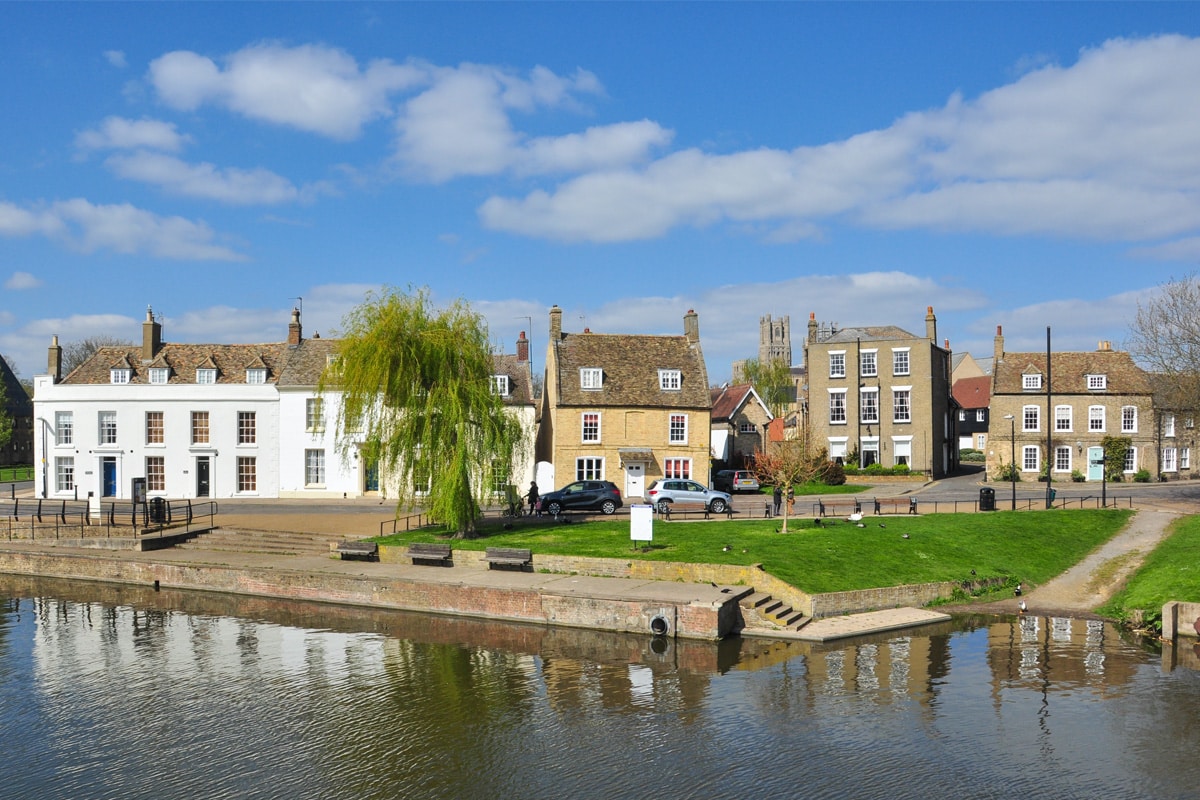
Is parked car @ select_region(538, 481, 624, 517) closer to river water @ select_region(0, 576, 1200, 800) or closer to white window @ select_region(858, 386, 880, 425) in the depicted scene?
river water @ select_region(0, 576, 1200, 800)

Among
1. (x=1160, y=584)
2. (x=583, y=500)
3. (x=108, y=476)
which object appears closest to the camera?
(x=1160, y=584)

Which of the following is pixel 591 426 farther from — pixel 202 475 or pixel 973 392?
pixel 973 392

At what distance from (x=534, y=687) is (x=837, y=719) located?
6.29 meters

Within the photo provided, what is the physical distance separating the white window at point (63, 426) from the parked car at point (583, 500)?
2768cm

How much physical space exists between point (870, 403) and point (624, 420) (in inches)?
742

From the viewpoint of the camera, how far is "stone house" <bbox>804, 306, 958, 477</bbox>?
58250 mm

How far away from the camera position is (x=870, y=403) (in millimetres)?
59250

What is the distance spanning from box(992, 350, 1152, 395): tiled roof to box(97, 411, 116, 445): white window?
5188cm

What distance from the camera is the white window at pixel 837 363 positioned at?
5991cm

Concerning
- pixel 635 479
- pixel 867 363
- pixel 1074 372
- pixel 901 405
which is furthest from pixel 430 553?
pixel 1074 372

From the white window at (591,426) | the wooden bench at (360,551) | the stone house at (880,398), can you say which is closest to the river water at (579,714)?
the wooden bench at (360,551)

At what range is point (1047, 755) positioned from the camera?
1566 cm

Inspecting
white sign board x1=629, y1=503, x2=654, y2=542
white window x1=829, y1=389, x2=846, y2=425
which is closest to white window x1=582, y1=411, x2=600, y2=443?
white window x1=829, y1=389, x2=846, y2=425

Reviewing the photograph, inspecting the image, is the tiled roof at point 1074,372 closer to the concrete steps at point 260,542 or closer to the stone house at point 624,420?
the stone house at point 624,420
